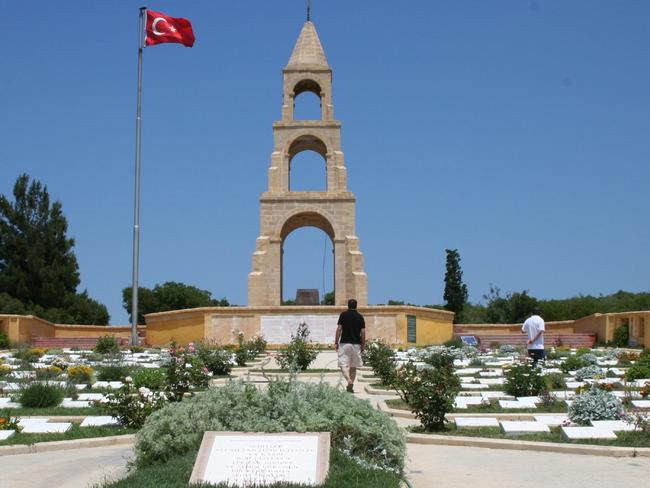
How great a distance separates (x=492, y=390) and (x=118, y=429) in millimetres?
8059

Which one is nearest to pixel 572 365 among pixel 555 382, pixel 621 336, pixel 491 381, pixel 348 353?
pixel 491 381

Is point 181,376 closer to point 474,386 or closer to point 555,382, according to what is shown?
point 474,386

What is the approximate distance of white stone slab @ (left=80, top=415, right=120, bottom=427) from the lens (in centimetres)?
1296

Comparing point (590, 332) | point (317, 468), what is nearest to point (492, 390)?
point (317, 468)

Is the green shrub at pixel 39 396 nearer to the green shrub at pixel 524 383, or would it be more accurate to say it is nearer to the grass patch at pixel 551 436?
the grass patch at pixel 551 436

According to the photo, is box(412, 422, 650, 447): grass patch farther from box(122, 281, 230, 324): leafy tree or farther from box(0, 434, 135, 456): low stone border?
box(122, 281, 230, 324): leafy tree

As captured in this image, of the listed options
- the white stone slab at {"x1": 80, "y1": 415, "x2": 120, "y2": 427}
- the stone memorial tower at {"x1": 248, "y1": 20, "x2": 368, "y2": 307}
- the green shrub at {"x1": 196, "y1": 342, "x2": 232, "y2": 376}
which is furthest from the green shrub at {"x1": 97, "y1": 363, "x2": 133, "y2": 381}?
the stone memorial tower at {"x1": 248, "y1": 20, "x2": 368, "y2": 307}

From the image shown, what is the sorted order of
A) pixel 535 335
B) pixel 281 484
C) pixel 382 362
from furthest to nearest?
pixel 382 362, pixel 535 335, pixel 281 484

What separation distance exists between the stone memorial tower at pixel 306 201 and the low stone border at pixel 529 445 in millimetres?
29033

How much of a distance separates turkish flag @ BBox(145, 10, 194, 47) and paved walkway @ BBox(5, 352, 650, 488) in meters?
27.0

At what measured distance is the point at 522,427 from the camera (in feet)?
39.5

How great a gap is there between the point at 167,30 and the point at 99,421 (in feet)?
84.5

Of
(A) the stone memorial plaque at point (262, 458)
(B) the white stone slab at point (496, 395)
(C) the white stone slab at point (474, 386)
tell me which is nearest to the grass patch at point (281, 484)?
(A) the stone memorial plaque at point (262, 458)

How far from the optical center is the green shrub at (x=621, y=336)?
35000 mm
